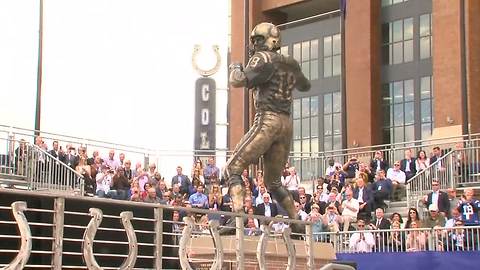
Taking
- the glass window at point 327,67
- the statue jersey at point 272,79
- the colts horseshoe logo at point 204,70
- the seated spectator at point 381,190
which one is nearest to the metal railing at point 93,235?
the statue jersey at point 272,79

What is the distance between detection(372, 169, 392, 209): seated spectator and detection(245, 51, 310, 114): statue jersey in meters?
8.77

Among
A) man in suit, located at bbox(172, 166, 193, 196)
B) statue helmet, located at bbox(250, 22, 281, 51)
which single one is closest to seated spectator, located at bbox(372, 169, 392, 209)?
man in suit, located at bbox(172, 166, 193, 196)

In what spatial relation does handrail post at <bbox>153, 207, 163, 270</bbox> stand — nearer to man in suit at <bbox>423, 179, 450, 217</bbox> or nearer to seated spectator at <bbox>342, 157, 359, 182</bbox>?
man in suit at <bbox>423, 179, 450, 217</bbox>

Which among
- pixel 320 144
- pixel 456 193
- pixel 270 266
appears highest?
pixel 320 144

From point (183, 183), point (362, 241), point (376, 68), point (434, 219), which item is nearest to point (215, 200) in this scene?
point (183, 183)

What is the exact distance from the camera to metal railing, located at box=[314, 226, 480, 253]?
15.0 m

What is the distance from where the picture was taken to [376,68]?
3431cm

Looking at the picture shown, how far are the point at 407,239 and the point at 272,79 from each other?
6.03 m

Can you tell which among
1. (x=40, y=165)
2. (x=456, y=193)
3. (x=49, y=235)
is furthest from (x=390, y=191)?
(x=49, y=235)

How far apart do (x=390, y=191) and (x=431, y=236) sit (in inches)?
175

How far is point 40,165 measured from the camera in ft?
65.3

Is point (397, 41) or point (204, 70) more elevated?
point (397, 41)

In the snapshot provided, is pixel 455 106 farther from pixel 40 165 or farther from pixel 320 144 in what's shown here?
pixel 40 165

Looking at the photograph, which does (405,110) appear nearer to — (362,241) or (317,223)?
(317,223)
